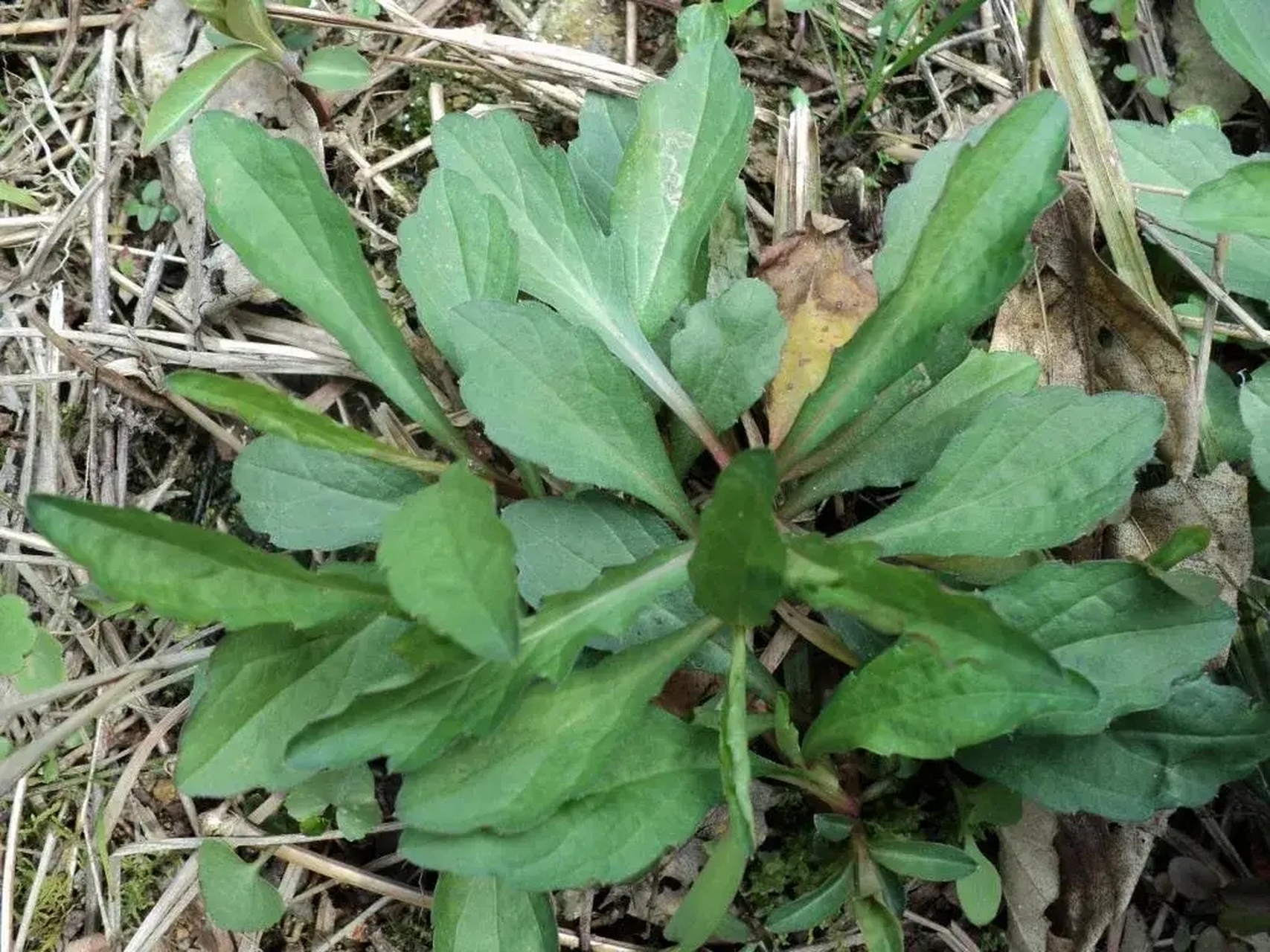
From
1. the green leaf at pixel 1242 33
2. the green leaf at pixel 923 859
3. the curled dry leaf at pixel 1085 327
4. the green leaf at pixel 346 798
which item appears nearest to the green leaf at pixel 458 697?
the green leaf at pixel 346 798

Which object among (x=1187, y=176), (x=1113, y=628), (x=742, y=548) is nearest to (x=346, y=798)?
(x=742, y=548)

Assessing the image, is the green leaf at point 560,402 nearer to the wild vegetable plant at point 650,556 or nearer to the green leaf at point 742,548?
the wild vegetable plant at point 650,556

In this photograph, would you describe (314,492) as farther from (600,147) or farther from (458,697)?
(600,147)

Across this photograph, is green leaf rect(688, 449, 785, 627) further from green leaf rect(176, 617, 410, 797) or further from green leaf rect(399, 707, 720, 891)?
green leaf rect(176, 617, 410, 797)

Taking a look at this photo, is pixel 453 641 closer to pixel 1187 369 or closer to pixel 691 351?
pixel 691 351

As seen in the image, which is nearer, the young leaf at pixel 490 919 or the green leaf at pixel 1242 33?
the young leaf at pixel 490 919

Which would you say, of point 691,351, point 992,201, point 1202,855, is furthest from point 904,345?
point 1202,855

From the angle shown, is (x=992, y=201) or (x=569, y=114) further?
(x=569, y=114)
